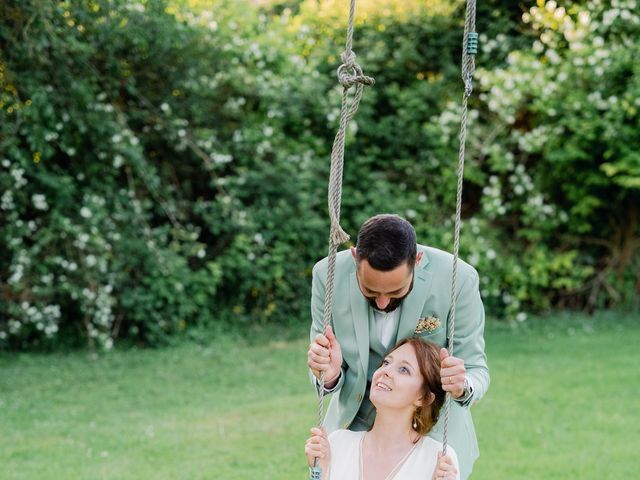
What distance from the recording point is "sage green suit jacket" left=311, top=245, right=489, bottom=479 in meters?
3.42

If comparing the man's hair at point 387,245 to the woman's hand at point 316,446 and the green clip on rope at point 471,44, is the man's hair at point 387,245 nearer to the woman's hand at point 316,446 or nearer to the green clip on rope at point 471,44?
the woman's hand at point 316,446

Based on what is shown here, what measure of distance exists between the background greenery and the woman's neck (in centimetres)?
494

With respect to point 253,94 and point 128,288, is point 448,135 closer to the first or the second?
point 253,94

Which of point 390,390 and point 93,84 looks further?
point 93,84

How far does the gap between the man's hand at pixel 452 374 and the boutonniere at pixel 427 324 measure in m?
0.28

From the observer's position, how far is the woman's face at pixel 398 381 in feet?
11.1

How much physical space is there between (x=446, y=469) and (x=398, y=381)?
32 cm

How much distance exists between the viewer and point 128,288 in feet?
29.0

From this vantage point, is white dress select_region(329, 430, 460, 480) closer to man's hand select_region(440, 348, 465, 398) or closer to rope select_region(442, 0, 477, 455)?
rope select_region(442, 0, 477, 455)

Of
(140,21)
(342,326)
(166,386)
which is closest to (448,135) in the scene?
(140,21)

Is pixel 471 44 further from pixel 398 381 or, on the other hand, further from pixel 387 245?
pixel 398 381

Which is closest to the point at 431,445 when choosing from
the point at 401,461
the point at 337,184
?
the point at 401,461

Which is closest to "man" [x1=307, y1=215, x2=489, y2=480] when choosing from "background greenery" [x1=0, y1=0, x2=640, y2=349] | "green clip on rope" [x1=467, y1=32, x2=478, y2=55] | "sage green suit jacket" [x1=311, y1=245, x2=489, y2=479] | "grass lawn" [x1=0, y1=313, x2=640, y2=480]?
"sage green suit jacket" [x1=311, y1=245, x2=489, y2=479]

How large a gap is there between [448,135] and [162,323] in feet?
10.9
